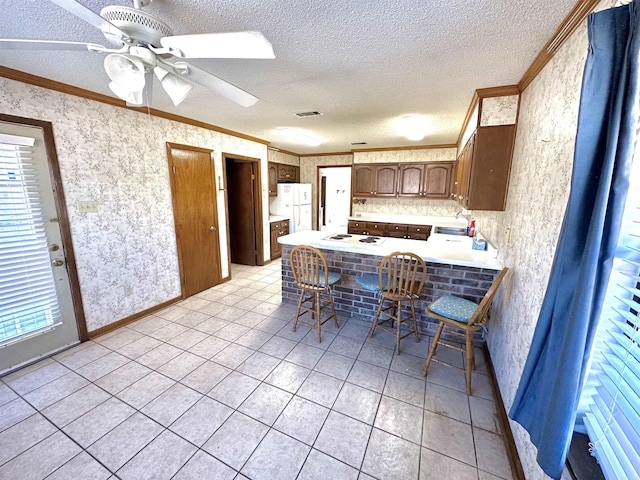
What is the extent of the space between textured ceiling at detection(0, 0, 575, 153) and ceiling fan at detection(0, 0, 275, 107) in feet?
1.00

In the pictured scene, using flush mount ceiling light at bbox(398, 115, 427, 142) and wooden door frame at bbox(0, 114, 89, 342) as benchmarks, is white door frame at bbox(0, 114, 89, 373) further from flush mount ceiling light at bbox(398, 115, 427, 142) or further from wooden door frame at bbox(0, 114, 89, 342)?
flush mount ceiling light at bbox(398, 115, 427, 142)

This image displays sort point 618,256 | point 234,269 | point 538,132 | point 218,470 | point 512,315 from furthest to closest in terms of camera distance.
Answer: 1. point 234,269
2. point 512,315
3. point 538,132
4. point 218,470
5. point 618,256

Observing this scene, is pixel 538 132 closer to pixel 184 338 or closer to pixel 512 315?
pixel 512 315

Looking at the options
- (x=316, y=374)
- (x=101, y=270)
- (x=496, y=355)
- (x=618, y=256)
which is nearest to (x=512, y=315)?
(x=496, y=355)

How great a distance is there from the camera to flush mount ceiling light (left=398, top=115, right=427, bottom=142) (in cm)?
309

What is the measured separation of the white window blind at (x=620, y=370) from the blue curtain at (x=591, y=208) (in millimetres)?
137

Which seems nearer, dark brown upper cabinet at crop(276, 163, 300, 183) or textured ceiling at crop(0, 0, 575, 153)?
textured ceiling at crop(0, 0, 575, 153)

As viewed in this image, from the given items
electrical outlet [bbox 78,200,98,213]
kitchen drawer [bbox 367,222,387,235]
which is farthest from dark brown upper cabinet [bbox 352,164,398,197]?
electrical outlet [bbox 78,200,98,213]

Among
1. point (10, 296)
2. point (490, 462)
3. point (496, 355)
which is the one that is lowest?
point (490, 462)

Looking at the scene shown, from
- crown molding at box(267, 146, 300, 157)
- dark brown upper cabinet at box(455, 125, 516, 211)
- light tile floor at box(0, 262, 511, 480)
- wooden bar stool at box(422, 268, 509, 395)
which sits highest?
crown molding at box(267, 146, 300, 157)

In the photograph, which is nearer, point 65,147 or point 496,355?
point 496,355

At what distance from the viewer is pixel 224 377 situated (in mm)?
2053

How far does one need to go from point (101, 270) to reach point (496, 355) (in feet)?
12.2

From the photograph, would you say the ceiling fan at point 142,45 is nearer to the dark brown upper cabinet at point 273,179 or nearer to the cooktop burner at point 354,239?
the cooktop burner at point 354,239
